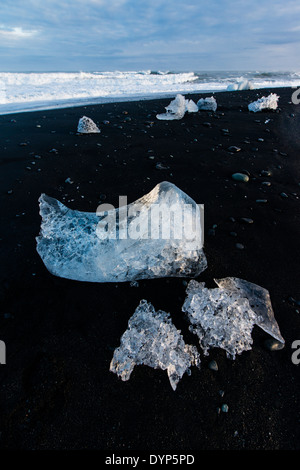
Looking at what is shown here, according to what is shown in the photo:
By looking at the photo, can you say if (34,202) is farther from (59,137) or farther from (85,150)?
(59,137)

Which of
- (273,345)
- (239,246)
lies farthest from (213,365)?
(239,246)

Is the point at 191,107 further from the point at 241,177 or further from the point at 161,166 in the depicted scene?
the point at 241,177

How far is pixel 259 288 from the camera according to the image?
7.48 feet

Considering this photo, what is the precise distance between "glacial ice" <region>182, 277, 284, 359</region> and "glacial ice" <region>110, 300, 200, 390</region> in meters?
0.17

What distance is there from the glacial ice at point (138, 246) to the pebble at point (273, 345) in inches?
31.8

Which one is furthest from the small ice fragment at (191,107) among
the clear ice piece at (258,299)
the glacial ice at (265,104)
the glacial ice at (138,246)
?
the clear ice piece at (258,299)

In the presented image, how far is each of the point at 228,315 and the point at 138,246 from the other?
0.96 metres

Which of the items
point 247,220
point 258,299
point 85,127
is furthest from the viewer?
point 85,127

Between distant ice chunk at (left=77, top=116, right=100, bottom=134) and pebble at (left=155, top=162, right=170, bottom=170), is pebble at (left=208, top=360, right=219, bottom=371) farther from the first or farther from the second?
distant ice chunk at (left=77, top=116, right=100, bottom=134)

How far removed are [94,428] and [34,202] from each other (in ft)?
9.25

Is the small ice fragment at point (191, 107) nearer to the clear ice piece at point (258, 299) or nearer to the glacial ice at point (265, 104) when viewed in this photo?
the glacial ice at point (265, 104)

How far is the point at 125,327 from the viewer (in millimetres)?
2012

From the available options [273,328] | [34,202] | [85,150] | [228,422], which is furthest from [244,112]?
[228,422]

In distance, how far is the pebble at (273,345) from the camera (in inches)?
73.6
